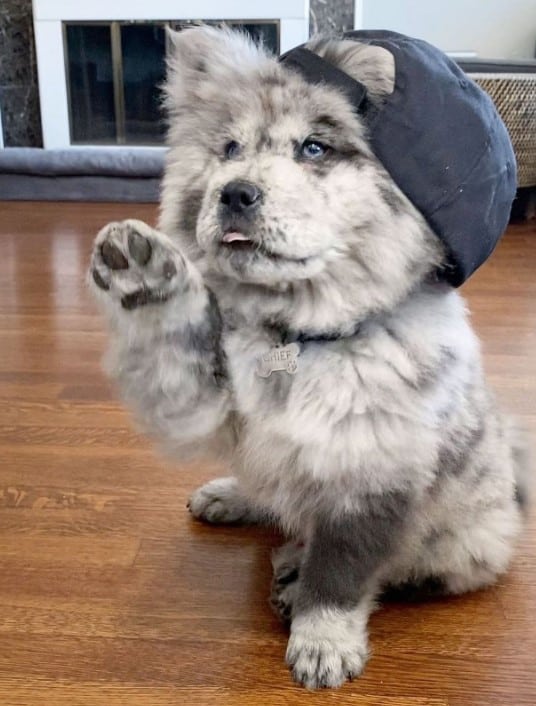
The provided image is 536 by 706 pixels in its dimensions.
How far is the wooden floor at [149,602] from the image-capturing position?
110 centimetres

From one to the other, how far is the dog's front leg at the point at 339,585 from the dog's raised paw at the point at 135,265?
1.17ft

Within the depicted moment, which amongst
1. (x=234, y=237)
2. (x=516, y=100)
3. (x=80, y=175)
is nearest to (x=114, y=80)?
(x=80, y=175)

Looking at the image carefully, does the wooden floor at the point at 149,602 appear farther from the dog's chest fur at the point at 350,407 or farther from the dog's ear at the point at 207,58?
the dog's ear at the point at 207,58

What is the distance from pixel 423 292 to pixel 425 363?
91 mm

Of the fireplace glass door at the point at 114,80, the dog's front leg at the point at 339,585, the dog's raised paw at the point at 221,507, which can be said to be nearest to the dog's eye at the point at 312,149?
the dog's front leg at the point at 339,585

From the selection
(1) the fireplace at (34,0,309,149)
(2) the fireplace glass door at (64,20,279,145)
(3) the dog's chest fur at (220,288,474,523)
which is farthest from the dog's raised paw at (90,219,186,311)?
(2) the fireplace glass door at (64,20,279,145)

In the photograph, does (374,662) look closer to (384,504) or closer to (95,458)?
(384,504)

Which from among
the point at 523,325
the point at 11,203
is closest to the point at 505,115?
the point at 523,325

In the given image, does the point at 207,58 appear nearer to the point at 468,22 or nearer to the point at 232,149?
the point at 232,149

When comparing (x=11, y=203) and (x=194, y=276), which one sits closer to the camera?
(x=194, y=276)

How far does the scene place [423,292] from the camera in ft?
3.62

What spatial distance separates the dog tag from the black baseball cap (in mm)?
225

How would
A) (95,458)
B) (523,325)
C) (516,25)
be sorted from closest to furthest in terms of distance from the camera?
(95,458) → (523,325) → (516,25)

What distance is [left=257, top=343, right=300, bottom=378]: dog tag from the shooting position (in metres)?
1.08
